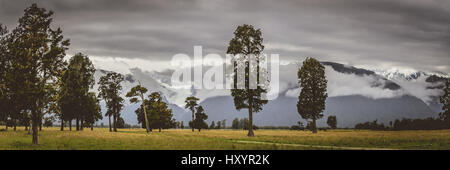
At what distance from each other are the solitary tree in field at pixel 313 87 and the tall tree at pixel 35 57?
1997 inches

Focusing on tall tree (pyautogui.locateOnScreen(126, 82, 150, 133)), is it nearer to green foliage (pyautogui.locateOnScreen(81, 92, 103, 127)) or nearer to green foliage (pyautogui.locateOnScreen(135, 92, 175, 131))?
green foliage (pyautogui.locateOnScreen(81, 92, 103, 127))

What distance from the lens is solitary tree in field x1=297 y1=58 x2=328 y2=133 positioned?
250 ft

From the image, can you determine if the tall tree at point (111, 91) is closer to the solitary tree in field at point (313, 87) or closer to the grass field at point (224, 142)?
the solitary tree in field at point (313, 87)

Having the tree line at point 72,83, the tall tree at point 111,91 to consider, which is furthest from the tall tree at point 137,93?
the tall tree at point 111,91

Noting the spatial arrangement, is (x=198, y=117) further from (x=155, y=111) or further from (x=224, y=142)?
(x=224, y=142)

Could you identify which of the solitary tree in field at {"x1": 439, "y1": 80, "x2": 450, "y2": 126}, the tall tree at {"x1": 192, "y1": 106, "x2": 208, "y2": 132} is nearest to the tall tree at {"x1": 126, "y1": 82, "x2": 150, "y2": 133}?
the tall tree at {"x1": 192, "y1": 106, "x2": 208, "y2": 132}

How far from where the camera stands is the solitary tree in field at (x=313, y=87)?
7619 cm

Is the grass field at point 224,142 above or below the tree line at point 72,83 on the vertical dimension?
below

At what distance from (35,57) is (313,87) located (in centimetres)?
5451

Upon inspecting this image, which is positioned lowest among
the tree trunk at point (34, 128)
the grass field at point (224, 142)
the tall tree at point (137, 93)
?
the grass field at point (224, 142)

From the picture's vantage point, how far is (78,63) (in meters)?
79.1
